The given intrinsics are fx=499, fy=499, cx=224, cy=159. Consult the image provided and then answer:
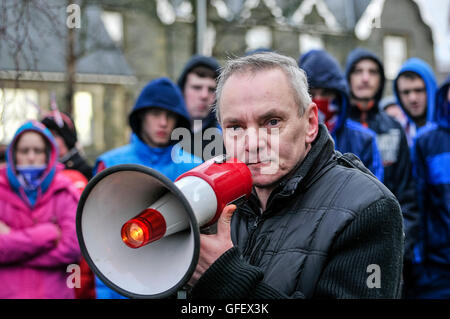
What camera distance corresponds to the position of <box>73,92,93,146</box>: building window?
666 inches

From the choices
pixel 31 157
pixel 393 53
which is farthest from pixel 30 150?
pixel 393 53

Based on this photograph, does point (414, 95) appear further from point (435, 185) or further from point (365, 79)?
point (435, 185)

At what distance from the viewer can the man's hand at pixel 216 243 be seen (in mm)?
1522

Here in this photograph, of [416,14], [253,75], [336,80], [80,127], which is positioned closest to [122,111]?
[80,127]

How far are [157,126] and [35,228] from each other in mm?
1184

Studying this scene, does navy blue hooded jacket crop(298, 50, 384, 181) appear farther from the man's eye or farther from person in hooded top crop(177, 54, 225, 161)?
the man's eye

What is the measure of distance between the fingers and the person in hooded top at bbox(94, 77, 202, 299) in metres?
1.92

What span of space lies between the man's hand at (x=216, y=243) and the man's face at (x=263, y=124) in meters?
0.22

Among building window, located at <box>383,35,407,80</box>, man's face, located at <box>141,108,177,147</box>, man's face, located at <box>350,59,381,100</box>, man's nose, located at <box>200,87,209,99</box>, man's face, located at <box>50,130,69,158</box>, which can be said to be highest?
building window, located at <box>383,35,407,80</box>

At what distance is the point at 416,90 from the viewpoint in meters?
4.55

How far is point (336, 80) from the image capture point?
3670 mm

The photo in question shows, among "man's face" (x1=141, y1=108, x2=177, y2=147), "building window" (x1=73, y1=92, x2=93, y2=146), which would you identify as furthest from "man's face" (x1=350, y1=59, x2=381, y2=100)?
"building window" (x1=73, y1=92, x2=93, y2=146)

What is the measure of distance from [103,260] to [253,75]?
0.76 m
